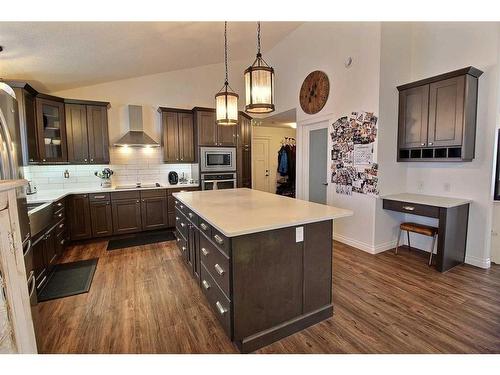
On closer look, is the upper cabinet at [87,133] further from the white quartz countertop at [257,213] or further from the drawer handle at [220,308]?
the drawer handle at [220,308]

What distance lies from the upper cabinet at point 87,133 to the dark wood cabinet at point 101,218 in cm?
76

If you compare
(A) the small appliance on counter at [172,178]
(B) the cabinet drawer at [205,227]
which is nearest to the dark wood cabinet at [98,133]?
(A) the small appliance on counter at [172,178]

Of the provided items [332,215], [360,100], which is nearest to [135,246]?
[332,215]

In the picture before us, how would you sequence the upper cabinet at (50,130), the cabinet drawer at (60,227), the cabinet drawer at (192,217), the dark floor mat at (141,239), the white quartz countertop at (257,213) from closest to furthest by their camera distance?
the white quartz countertop at (257,213)
the cabinet drawer at (192,217)
the cabinet drawer at (60,227)
the upper cabinet at (50,130)
the dark floor mat at (141,239)

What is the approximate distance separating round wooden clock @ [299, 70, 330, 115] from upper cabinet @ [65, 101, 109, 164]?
11.6 ft

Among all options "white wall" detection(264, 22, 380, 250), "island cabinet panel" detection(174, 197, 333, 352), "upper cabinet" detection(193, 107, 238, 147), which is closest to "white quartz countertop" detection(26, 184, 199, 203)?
"upper cabinet" detection(193, 107, 238, 147)

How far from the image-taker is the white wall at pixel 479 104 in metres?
2.88

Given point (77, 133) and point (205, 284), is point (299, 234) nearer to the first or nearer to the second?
point (205, 284)

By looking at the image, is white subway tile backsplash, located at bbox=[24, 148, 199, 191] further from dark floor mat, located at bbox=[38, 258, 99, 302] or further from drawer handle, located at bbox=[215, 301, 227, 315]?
drawer handle, located at bbox=[215, 301, 227, 315]

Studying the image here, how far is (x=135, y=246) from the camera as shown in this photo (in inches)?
158

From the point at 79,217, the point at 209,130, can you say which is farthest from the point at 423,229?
the point at 79,217

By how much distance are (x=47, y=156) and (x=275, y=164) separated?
533 cm

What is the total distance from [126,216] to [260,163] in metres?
3.96
